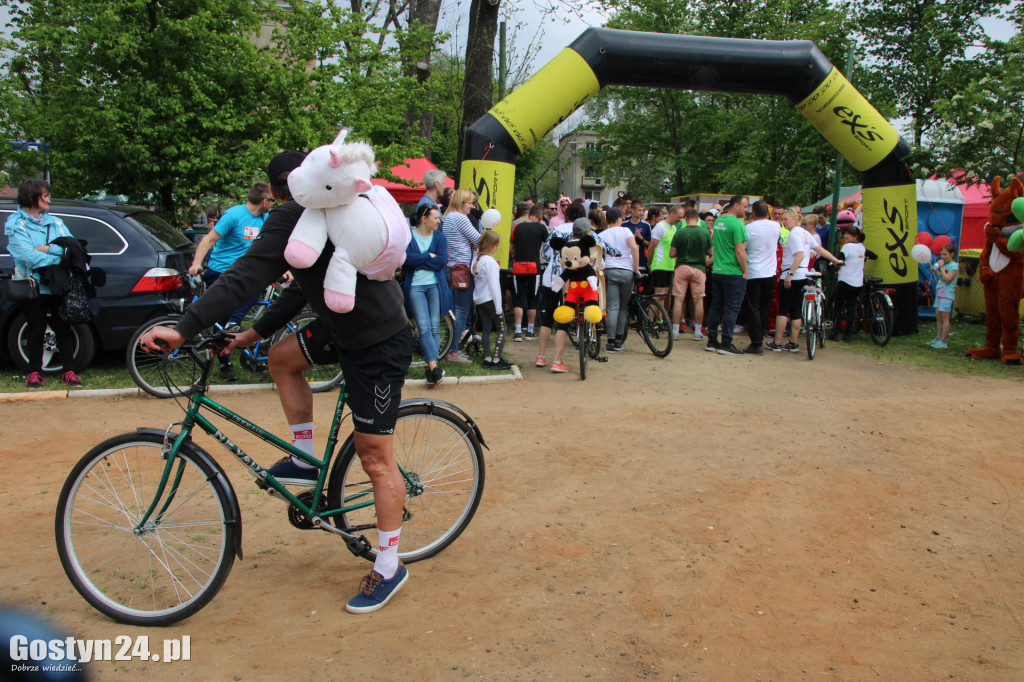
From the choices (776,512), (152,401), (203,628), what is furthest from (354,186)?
(152,401)

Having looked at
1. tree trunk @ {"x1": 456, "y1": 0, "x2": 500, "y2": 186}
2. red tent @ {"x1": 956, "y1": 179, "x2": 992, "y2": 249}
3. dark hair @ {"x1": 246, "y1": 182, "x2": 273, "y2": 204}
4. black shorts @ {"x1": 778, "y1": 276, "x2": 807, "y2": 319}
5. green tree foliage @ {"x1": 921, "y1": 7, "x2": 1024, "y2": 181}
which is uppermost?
tree trunk @ {"x1": 456, "y1": 0, "x2": 500, "y2": 186}

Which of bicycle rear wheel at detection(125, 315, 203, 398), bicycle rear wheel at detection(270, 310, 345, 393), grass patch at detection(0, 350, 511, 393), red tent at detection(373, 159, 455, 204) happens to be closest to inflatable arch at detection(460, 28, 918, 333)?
grass patch at detection(0, 350, 511, 393)

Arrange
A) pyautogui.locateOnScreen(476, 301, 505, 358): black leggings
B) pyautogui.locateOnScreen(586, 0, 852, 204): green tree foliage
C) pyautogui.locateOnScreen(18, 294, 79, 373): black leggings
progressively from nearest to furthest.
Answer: pyautogui.locateOnScreen(18, 294, 79, 373): black leggings
pyautogui.locateOnScreen(476, 301, 505, 358): black leggings
pyautogui.locateOnScreen(586, 0, 852, 204): green tree foliage

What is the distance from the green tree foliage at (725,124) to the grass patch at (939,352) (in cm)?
1397

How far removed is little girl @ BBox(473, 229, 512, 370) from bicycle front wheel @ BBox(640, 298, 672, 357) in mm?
2357

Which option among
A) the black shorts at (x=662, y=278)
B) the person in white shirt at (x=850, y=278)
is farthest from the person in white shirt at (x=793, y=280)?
the black shorts at (x=662, y=278)

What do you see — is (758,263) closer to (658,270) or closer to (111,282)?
(658,270)

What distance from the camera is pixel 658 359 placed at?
33.5 ft

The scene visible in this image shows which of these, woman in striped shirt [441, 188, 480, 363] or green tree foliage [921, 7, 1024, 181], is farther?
green tree foliage [921, 7, 1024, 181]

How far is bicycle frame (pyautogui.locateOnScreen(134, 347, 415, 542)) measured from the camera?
10.9 ft

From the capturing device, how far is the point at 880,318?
460 inches

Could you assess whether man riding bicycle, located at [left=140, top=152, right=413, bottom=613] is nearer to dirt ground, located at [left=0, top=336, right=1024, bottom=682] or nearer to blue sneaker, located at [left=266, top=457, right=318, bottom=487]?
blue sneaker, located at [left=266, top=457, right=318, bottom=487]

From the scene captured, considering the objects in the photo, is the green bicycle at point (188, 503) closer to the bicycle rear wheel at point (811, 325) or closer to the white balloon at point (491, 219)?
the white balloon at point (491, 219)

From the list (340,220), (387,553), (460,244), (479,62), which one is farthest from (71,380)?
(479,62)
